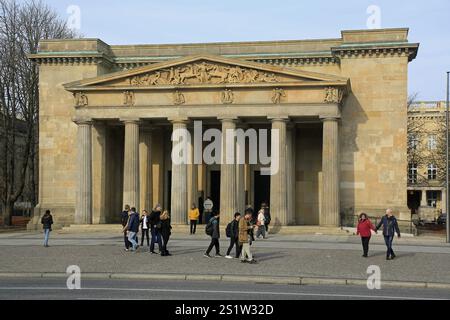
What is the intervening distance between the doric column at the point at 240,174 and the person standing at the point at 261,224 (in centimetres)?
653

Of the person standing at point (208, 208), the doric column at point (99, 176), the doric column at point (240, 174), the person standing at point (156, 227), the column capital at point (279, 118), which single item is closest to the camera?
the person standing at point (156, 227)

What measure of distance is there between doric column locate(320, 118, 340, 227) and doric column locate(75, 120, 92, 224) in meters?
14.7

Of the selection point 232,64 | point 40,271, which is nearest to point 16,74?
point 232,64

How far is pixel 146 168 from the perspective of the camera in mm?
47812

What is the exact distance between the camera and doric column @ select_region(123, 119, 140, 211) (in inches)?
1708

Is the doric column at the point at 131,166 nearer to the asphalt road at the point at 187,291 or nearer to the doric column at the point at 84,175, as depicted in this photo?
the doric column at the point at 84,175

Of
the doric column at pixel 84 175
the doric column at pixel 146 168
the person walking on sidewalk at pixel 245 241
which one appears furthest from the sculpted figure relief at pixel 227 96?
the person walking on sidewalk at pixel 245 241

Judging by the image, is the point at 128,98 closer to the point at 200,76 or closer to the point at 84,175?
the point at 200,76

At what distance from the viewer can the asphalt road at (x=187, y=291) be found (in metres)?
15.5

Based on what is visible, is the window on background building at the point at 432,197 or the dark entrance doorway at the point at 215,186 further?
the window on background building at the point at 432,197

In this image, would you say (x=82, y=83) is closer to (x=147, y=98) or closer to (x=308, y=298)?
(x=147, y=98)

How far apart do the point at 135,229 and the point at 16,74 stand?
2938 cm

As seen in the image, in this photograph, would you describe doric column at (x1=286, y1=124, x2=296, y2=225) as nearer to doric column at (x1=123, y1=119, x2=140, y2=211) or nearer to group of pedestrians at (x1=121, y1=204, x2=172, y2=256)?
doric column at (x1=123, y1=119, x2=140, y2=211)

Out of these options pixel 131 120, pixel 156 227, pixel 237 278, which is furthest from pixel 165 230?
pixel 131 120
